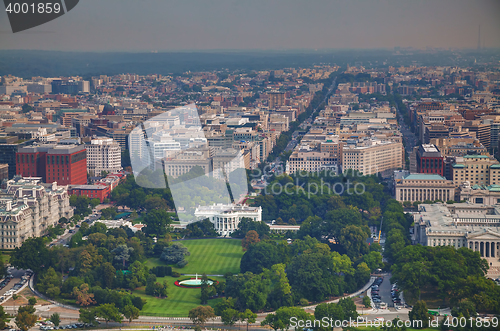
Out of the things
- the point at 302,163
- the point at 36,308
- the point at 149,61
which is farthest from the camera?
the point at 149,61

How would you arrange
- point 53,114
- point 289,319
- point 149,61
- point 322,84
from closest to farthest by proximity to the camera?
point 289,319
point 53,114
point 322,84
point 149,61

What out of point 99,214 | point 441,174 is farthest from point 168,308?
point 441,174

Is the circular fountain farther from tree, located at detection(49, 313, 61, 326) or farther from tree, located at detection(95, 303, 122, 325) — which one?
tree, located at detection(49, 313, 61, 326)

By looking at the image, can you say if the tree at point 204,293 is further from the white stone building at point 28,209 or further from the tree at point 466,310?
the white stone building at point 28,209

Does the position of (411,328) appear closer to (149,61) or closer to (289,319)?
(289,319)

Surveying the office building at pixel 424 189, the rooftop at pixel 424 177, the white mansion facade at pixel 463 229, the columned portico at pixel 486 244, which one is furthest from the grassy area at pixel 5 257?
the rooftop at pixel 424 177

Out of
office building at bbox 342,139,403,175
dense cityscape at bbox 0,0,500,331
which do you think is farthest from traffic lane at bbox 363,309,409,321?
office building at bbox 342,139,403,175
